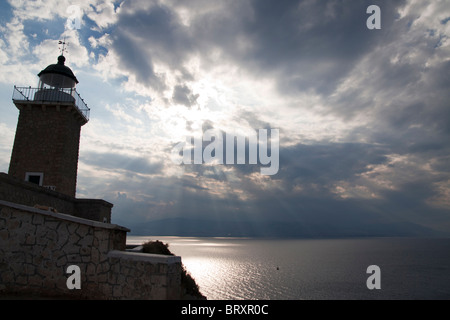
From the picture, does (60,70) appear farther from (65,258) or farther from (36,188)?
(65,258)

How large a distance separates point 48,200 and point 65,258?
9316 millimetres

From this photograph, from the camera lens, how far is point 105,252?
673 cm

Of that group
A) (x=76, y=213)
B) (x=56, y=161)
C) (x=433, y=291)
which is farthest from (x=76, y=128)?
(x=433, y=291)

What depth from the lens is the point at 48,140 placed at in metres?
19.5

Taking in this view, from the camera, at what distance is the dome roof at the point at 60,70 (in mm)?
21734

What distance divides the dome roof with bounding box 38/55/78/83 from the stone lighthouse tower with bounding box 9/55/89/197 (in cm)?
126

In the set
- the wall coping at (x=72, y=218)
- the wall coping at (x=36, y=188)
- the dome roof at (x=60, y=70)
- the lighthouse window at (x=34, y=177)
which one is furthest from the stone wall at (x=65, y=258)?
the dome roof at (x=60, y=70)

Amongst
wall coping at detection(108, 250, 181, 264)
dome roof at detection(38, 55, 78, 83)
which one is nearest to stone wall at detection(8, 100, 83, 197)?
dome roof at detection(38, 55, 78, 83)

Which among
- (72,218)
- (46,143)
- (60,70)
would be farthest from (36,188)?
(60,70)

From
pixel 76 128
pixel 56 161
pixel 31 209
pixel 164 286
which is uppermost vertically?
pixel 76 128

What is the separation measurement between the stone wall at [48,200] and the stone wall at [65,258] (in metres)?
5.04

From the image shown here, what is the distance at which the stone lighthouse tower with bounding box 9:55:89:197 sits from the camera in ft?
62.3
